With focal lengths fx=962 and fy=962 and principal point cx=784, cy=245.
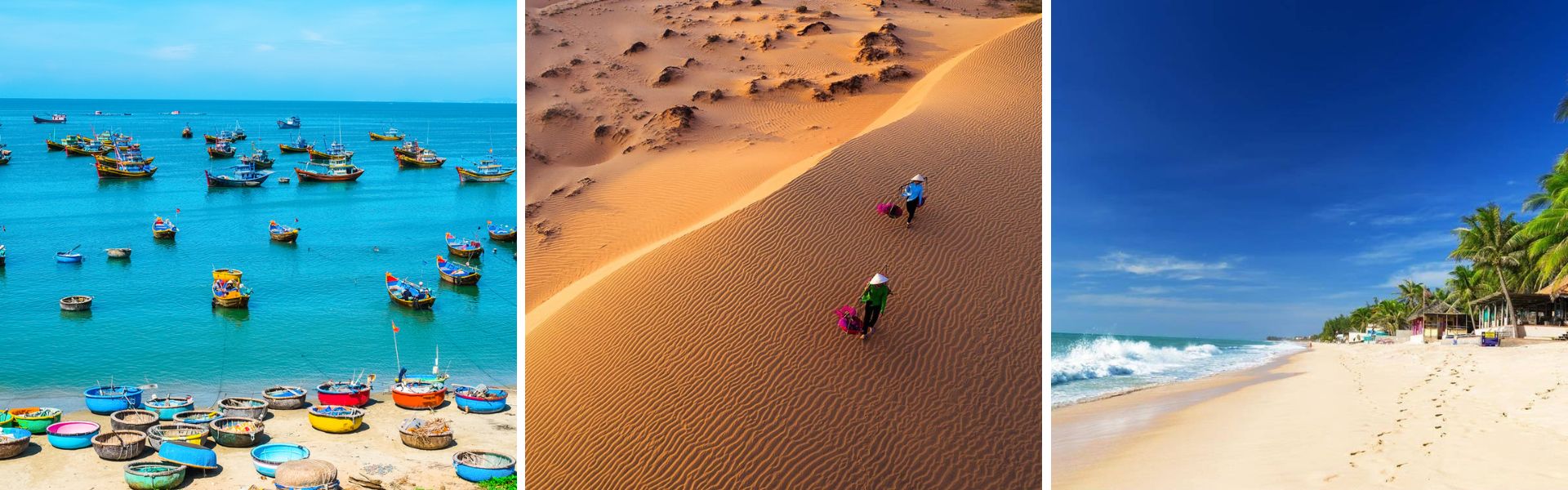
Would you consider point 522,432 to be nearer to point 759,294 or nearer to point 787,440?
point 787,440

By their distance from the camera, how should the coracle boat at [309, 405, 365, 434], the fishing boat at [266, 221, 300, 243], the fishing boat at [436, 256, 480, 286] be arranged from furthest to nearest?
the fishing boat at [266, 221, 300, 243]
the fishing boat at [436, 256, 480, 286]
the coracle boat at [309, 405, 365, 434]

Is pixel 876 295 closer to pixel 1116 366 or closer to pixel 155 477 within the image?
pixel 1116 366

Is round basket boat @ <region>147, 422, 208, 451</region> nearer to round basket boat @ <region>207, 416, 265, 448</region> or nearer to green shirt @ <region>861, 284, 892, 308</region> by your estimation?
round basket boat @ <region>207, 416, 265, 448</region>

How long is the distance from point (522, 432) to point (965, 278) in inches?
130

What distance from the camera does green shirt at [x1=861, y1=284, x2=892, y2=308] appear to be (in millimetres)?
6273

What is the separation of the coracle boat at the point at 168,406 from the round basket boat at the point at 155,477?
4880 millimetres

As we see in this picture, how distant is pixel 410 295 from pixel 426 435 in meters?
19.2

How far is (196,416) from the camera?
2036cm

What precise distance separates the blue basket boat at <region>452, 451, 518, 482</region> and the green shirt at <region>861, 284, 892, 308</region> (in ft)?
35.4

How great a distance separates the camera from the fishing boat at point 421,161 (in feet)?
235

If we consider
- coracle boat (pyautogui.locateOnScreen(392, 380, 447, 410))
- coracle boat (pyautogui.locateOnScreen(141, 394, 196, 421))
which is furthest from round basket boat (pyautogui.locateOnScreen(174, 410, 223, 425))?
coracle boat (pyautogui.locateOnScreen(392, 380, 447, 410))

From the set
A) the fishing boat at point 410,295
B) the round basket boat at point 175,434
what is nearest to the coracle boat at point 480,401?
the round basket boat at point 175,434

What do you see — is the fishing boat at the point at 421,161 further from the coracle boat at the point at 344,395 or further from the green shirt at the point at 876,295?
the green shirt at the point at 876,295

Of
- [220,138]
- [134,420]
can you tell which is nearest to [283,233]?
[134,420]
